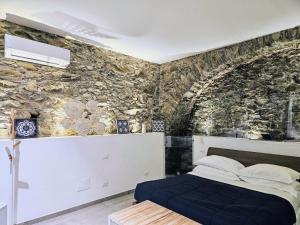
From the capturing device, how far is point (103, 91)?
381 centimetres

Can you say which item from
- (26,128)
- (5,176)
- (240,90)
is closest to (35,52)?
(26,128)

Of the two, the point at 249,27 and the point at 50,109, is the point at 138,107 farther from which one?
the point at 249,27

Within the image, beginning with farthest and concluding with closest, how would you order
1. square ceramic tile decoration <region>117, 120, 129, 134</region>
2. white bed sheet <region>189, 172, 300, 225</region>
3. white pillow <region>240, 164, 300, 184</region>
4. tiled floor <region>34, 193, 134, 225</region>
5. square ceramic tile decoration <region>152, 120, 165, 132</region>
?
square ceramic tile decoration <region>152, 120, 165, 132</region> → square ceramic tile decoration <region>117, 120, 129, 134</region> → tiled floor <region>34, 193, 134, 225</region> → white pillow <region>240, 164, 300, 184</region> → white bed sheet <region>189, 172, 300, 225</region>

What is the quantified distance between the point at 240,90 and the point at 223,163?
1306 mm

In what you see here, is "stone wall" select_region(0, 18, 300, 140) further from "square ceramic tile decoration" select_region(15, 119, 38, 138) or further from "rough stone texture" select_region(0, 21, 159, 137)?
"square ceramic tile decoration" select_region(15, 119, 38, 138)

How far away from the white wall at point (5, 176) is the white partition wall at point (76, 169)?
0.26 ft

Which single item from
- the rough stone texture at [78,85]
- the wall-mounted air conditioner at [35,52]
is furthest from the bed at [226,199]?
the wall-mounted air conditioner at [35,52]

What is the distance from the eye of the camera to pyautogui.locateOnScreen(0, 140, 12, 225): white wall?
2455 millimetres

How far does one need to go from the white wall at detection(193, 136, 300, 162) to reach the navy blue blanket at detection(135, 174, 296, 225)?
908 millimetres

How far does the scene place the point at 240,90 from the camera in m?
Result: 3.57

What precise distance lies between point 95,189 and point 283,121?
9.99 feet

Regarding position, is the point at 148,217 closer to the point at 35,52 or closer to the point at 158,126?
the point at 35,52

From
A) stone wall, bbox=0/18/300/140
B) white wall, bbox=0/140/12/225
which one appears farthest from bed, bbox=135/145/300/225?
white wall, bbox=0/140/12/225

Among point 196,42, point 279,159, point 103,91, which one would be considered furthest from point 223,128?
point 103,91
